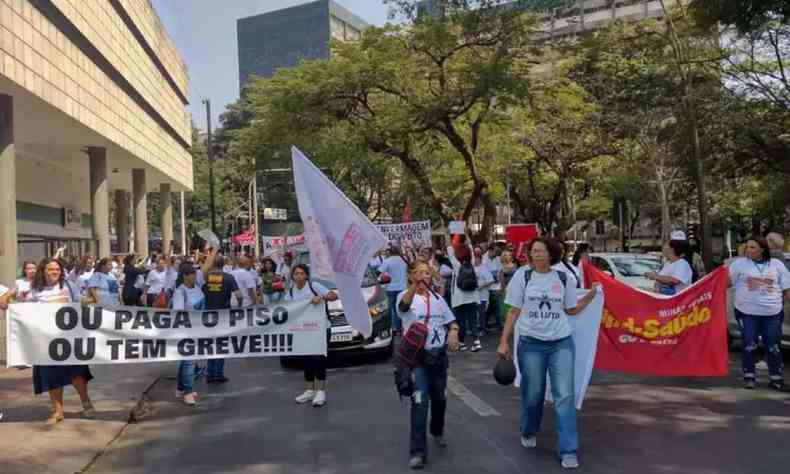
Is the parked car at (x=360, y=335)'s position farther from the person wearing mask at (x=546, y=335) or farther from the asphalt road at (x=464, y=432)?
the person wearing mask at (x=546, y=335)

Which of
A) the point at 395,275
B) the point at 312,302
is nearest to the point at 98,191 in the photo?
the point at 395,275

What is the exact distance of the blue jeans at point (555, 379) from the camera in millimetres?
5906

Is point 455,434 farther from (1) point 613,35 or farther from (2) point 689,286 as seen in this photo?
(1) point 613,35

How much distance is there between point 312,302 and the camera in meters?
8.46

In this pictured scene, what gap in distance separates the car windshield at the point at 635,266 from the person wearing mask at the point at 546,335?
9707 millimetres

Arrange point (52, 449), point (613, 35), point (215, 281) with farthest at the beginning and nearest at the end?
point (613, 35) → point (215, 281) → point (52, 449)

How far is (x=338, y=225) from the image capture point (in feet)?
22.7

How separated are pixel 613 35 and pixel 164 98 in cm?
1951

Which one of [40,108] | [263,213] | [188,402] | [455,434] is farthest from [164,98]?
[455,434]

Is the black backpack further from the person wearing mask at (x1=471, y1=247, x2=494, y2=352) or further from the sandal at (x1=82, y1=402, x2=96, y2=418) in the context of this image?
the sandal at (x1=82, y1=402, x2=96, y2=418)

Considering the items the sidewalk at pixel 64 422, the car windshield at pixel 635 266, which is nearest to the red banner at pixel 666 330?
the sidewalk at pixel 64 422

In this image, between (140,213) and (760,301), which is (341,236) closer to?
(760,301)

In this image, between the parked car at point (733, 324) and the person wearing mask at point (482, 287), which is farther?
the person wearing mask at point (482, 287)

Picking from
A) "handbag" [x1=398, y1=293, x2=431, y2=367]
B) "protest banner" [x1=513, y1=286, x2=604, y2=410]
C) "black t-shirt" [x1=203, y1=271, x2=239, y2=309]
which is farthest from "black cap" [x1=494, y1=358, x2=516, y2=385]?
"black t-shirt" [x1=203, y1=271, x2=239, y2=309]
